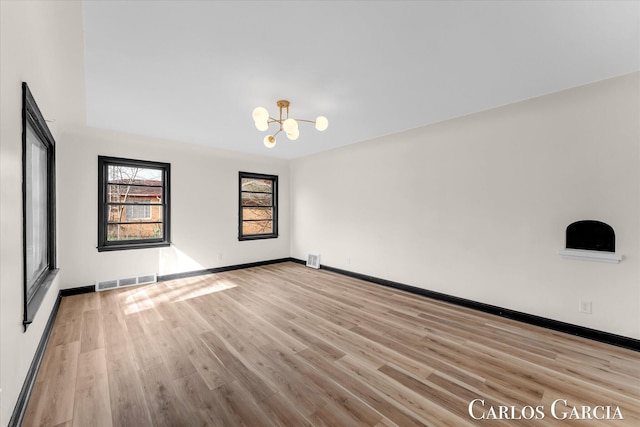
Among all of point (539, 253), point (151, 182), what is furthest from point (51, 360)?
point (539, 253)

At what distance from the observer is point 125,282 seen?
441 centimetres

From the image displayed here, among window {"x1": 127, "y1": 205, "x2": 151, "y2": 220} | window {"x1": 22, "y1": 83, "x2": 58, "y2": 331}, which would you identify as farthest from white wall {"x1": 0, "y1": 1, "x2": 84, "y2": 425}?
window {"x1": 127, "y1": 205, "x2": 151, "y2": 220}

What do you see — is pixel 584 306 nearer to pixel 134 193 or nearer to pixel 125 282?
pixel 125 282

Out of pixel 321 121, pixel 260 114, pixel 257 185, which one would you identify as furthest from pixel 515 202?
pixel 257 185

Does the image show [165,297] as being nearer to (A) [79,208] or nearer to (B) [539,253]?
(A) [79,208]

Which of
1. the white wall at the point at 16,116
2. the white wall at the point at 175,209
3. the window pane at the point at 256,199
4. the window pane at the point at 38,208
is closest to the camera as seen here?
the white wall at the point at 16,116

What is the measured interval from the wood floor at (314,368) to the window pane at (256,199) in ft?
9.38

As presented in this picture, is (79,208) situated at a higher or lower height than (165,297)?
higher

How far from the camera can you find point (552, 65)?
233 cm

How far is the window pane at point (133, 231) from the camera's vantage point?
14.4 ft

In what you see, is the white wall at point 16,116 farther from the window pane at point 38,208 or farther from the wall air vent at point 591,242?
the wall air vent at point 591,242

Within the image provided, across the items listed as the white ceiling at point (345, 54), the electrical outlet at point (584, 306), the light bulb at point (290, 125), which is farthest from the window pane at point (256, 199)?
the electrical outlet at point (584, 306)

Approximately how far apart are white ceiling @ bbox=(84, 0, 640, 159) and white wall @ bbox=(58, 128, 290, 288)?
103 centimetres

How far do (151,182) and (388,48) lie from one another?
4551 mm
